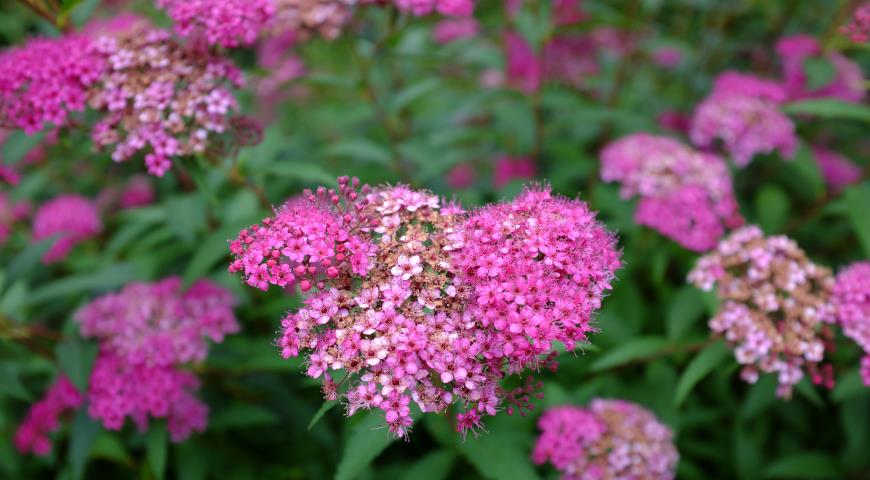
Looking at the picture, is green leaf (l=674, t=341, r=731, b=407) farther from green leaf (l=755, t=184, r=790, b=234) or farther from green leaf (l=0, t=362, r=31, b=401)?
green leaf (l=0, t=362, r=31, b=401)

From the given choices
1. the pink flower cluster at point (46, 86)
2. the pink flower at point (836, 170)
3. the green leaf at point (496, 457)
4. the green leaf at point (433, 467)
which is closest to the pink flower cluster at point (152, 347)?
the pink flower cluster at point (46, 86)

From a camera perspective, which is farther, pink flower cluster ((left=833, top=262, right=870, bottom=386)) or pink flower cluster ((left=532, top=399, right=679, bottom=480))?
pink flower cluster ((left=532, top=399, right=679, bottom=480))

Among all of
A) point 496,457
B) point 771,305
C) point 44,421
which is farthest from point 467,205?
point 44,421

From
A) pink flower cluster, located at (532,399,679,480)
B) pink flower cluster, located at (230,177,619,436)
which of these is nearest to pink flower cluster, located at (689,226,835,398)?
pink flower cluster, located at (532,399,679,480)

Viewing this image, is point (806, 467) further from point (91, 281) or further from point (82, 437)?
point (91, 281)

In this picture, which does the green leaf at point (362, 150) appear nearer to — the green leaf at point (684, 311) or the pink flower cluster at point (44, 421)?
the green leaf at point (684, 311)
